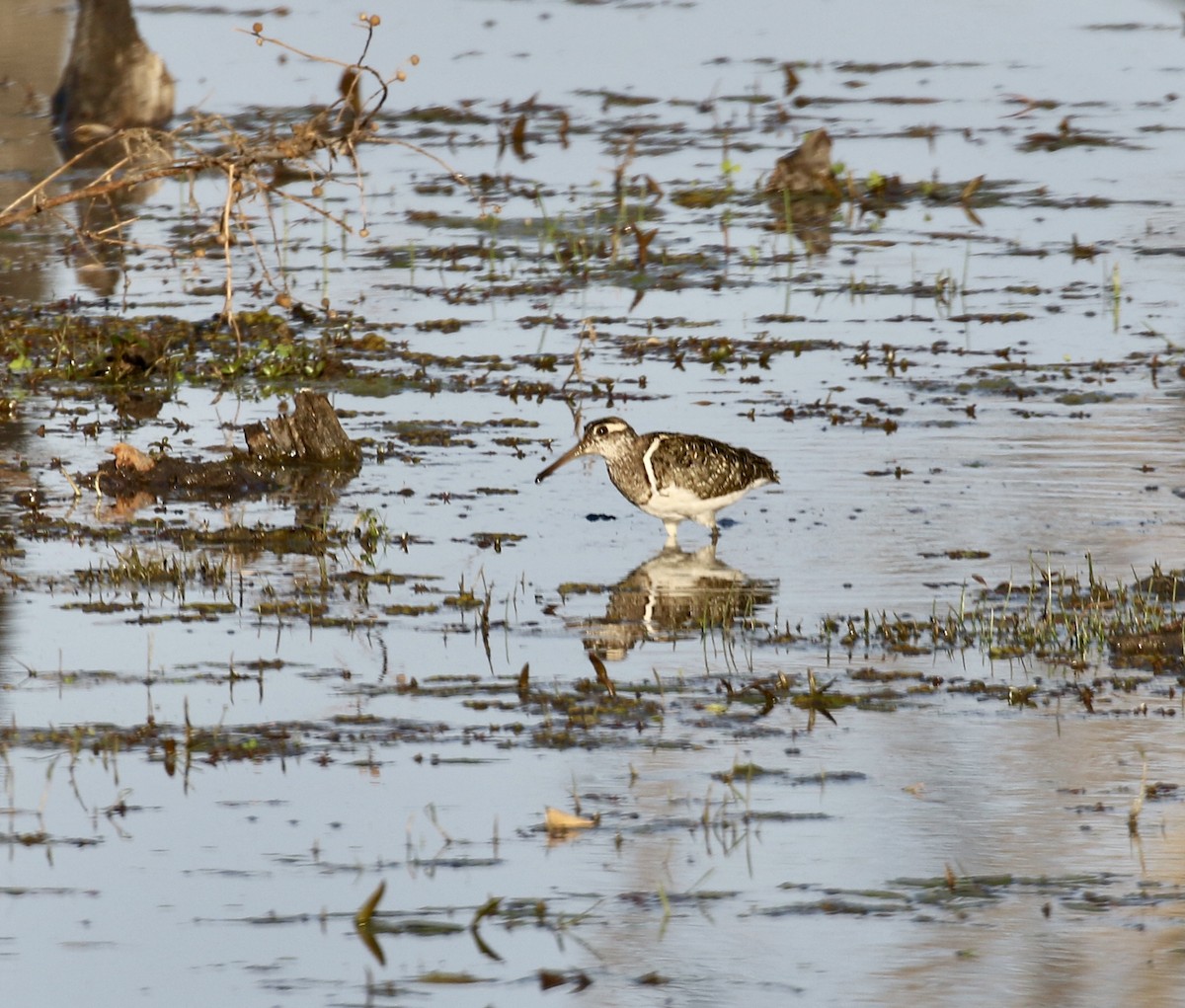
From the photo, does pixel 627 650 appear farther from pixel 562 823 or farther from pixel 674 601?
pixel 562 823

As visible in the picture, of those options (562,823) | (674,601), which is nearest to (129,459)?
(674,601)

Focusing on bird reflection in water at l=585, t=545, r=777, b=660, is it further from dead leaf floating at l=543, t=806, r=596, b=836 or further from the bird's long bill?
dead leaf floating at l=543, t=806, r=596, b=836

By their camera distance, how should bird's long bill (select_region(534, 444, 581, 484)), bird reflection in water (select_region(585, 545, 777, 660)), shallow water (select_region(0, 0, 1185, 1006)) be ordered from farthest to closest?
bird's long bill (select_region(534, 444, 581, 484)), bird reflection in water (select_region(585, 545, 777, 660)), shallow water (select_region(0, 0, 1185, 1006))

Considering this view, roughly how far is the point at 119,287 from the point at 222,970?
1327cm

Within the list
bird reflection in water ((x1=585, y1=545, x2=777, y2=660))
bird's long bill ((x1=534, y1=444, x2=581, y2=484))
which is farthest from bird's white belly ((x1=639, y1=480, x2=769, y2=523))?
bird's long bill ((x1=534, y1=444, x2=581, y2=484))

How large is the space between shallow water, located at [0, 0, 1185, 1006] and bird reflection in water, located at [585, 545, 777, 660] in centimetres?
4

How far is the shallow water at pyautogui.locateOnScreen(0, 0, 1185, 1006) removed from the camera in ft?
20.5

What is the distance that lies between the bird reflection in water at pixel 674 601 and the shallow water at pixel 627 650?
0.04m

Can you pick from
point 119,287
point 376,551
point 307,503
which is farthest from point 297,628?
point 119,287

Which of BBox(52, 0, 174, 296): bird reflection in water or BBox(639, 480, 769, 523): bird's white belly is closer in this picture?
BBox(639, 480, 769, 523): bird's white belly

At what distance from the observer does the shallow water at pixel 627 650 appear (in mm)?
6258

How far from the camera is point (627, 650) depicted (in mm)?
9258

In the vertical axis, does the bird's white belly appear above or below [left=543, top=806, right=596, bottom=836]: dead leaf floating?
above

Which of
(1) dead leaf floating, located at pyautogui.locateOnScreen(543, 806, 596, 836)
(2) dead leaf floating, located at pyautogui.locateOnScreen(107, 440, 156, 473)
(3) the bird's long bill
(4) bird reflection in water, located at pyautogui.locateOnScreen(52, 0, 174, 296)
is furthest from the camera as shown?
(4) bird reflection in water, located at pyautogui.locateOnScreen(52, 0, 174, 296)
